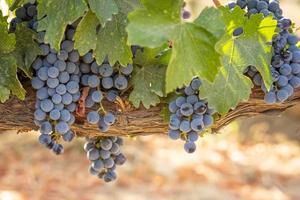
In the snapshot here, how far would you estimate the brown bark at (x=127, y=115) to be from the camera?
1001 mm

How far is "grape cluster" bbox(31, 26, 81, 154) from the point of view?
3.14 ft

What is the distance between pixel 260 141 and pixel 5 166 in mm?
1769

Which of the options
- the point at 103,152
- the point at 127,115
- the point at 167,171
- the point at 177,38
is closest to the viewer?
the point at 177,38

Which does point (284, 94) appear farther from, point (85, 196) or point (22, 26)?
point (85, 196)

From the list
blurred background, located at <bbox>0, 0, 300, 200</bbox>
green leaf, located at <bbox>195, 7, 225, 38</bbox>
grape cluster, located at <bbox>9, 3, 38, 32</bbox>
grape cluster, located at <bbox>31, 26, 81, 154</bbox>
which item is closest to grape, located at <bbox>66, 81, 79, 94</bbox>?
grape cluster, located at <bbox>31, 26, 81, 154</bbox>

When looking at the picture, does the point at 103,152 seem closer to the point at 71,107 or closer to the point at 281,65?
the point at 71,107

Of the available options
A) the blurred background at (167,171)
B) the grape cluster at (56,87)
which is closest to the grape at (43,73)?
the grape cluster at (56,87)

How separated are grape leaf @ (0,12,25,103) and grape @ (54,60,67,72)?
2.4 inches

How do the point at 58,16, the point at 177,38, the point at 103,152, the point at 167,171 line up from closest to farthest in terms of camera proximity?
the point at 177,38, the point at 58,16, the point at 103,152, the point at 167,171

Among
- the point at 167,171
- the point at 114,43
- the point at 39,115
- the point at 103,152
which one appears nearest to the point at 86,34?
the point at 114,43

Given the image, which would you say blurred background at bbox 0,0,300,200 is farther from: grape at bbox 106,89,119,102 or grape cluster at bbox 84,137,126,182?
grape at bbox 106,89,119,102

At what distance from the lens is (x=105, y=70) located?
960mm

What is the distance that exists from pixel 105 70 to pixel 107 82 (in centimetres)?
2

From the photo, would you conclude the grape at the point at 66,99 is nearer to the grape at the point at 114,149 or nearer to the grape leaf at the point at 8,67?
the grape leaf at the point at 8,67
